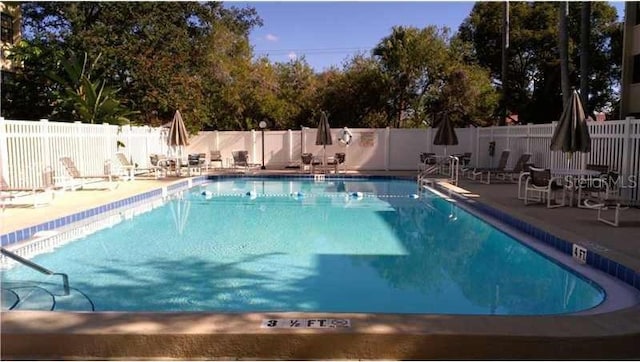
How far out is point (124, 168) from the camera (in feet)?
48.9

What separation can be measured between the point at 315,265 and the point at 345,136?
44.6ft

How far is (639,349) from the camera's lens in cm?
345

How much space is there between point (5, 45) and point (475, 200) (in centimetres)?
2040

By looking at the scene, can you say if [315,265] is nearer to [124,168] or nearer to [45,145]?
[45,145]

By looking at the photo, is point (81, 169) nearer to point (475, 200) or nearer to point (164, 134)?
point (164, 134)

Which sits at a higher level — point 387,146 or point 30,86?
point 30,86

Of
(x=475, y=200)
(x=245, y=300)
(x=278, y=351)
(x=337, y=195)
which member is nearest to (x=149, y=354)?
(x=278, y=351)

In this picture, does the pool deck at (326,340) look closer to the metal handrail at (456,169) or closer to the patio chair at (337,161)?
the metal handrail at (456,169)

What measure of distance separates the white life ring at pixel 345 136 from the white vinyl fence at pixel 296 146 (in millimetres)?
213

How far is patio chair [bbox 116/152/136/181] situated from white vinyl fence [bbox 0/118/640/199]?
0.48 m

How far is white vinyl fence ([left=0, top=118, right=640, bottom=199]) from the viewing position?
418 inches

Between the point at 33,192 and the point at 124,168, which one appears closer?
the point at 33,192

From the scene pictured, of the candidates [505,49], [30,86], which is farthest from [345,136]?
[30,86]

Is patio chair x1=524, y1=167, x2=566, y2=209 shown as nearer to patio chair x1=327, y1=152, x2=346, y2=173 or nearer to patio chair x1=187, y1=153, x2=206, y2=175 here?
patio chair x1=327, y1=152, x2=346, y2=173
